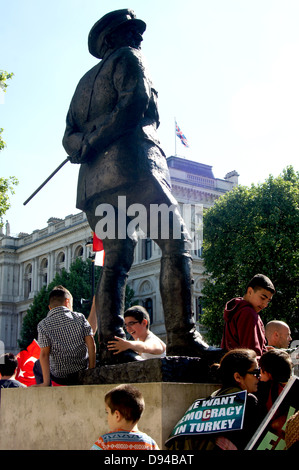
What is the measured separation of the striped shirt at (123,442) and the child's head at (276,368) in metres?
0.76

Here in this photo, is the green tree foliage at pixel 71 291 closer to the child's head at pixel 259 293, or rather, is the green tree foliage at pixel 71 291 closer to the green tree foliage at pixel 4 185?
the green tree foliage at pixel 4 185

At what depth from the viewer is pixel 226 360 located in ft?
10.7

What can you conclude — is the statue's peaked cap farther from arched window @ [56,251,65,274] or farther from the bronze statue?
arched window @ [56,251,65,274]

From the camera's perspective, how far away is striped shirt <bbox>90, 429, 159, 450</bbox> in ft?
9.52

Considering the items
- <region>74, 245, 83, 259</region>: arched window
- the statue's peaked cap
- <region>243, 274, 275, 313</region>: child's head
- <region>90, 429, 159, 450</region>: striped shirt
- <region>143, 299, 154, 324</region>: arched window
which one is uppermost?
<region>74, 245, 83, 259</region>: arched window

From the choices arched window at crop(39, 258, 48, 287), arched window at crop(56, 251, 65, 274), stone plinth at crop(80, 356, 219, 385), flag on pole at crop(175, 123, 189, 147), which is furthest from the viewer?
arched window at crop(39, 258, 48, 287)

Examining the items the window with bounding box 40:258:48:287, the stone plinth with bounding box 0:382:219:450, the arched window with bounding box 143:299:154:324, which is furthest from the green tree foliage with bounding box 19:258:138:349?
the stone plinth with bounding box 0:382:219:450

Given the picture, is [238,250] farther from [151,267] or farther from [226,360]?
[226,360]

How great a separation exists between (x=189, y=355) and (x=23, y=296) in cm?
6962

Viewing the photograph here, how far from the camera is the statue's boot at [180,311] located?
13.3ft

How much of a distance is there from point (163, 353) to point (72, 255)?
60.5m

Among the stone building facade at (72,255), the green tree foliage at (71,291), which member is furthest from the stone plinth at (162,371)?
the stone building facade at (72,255)

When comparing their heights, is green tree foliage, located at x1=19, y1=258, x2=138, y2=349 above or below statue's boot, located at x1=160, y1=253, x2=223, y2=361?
above

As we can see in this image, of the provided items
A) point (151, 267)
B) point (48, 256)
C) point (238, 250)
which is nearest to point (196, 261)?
point (151, 267)
